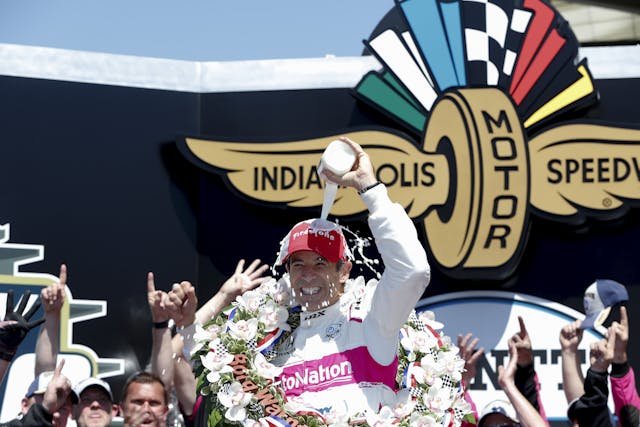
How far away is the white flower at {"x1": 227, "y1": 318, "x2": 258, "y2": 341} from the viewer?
475cm

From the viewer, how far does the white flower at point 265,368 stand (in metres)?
4.55

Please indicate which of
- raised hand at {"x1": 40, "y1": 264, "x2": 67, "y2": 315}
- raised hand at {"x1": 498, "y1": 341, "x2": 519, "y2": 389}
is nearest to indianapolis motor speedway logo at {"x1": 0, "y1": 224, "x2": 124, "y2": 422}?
raised hand at {"x1": 40, "y1": 264, "x2": 67, "y2": 315}

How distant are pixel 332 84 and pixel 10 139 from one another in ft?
9.06

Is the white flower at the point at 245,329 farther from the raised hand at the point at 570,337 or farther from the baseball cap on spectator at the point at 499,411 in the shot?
the raised hand at the point at 570,337

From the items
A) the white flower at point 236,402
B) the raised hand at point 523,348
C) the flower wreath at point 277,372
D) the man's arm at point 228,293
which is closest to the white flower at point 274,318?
the flower wreath at point 277,372

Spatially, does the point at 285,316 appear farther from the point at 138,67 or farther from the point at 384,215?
→ the point at 138,67

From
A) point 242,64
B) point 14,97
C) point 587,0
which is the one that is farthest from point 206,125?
→ point 587,0

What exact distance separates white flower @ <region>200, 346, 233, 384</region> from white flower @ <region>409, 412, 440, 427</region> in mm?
814

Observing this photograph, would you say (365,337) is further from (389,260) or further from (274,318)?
(274,318)

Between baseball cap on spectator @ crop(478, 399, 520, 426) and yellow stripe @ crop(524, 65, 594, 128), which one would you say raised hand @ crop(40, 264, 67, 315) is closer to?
baseball cap on spectator @ crop(478, 399, 520, 426)

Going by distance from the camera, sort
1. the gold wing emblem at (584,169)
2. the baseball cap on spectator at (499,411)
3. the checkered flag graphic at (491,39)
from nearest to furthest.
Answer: the baseball cap on spectator at (499,411), the gold wing emblem at (584,169), the checkered flag graphic at (491,39)

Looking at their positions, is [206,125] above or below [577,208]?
above

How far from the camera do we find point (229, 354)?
473 cm

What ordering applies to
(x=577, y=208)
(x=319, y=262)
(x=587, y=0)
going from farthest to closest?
1. (x=587, y=0)
2. (x=577, y=208)
3. (x=319, y=262)
